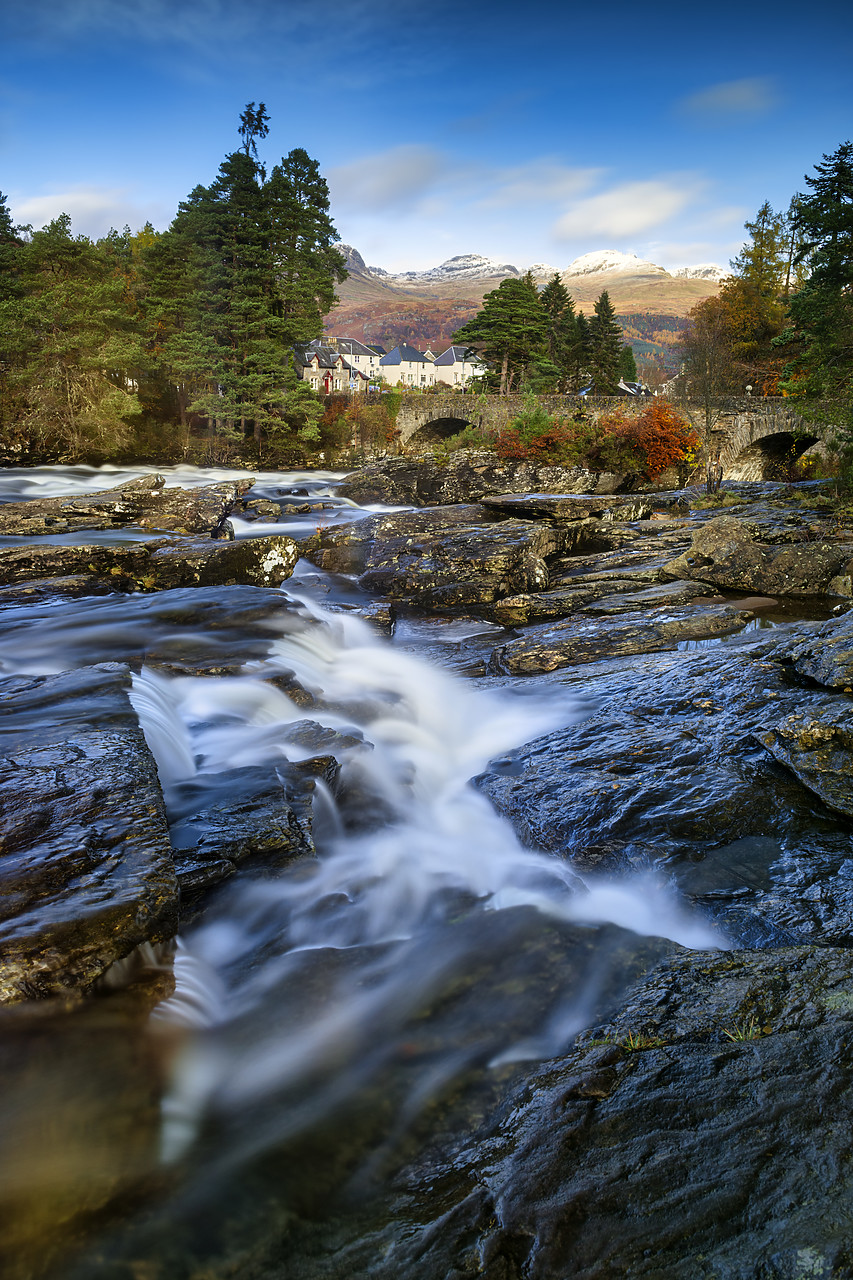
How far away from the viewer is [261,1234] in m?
2.29

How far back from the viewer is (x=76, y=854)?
131 inches

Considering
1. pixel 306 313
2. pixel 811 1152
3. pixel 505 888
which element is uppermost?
pixel 306 313

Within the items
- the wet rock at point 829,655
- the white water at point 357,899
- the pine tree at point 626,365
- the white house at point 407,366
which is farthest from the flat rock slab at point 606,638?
the white house at point 407,366

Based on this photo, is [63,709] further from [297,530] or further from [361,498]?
[361,498]

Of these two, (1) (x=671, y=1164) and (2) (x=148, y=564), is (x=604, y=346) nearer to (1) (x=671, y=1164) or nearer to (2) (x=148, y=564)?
(2) (x=148, y=564)

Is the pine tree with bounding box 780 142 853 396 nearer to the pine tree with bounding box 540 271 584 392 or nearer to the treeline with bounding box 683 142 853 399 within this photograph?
the treeline with bounding box 683 142 853 399

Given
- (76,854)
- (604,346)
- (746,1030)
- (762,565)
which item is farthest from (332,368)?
(746,1030)

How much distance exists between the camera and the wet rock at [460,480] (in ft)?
79.9

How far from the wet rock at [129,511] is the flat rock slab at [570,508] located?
7.16 m

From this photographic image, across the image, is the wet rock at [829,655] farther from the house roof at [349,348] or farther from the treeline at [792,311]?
the house roof at [349,348]

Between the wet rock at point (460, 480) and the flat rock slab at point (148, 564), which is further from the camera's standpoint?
the wet rock at point (460, 480)

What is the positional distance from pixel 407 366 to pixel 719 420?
7204 centimetres

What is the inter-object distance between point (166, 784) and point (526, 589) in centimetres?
820

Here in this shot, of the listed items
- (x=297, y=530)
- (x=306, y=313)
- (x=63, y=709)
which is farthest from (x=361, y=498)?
(x=63, y=709)
